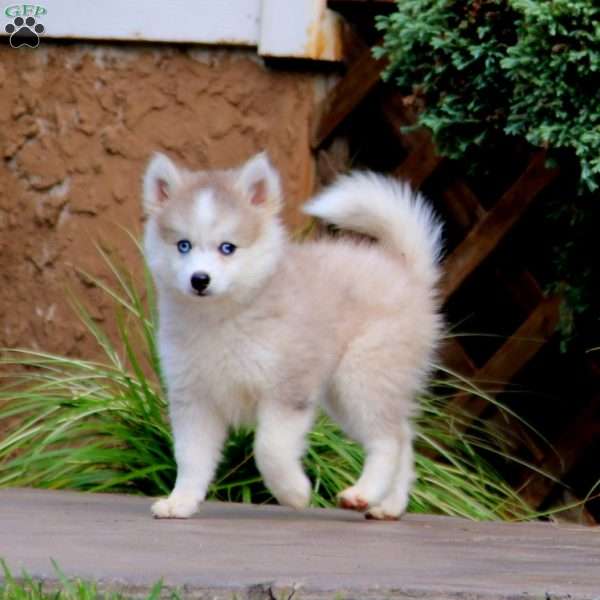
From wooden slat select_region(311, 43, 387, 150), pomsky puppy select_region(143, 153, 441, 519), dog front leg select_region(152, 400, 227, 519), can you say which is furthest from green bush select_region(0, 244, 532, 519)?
wooden slat select_region(311, 43, 387, 150)

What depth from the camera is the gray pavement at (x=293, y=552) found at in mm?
2541

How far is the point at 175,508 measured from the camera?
3.66 m

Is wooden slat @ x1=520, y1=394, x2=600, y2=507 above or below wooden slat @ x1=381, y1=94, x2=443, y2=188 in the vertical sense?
below

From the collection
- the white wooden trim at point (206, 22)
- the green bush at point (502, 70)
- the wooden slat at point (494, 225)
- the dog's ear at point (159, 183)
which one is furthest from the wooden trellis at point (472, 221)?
the dog's ear at point (159, 183)

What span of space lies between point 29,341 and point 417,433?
1.87m

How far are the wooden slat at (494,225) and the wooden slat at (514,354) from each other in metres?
0.29

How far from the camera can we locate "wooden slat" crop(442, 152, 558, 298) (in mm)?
5162

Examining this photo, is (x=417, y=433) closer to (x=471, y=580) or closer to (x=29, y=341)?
(x=29, y=341)

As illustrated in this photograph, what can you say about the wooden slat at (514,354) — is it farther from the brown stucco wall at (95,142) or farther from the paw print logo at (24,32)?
the paw print logo at (24,32)

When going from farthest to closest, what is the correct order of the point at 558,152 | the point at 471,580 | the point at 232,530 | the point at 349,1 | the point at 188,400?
1. the point at 349,1
2. the point at 558,152
3. the point at 188,400
4. the point at 232,530
5. the point at 471,580

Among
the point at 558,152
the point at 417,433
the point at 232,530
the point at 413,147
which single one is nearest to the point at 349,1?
the point at 413,147

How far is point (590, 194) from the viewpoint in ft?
15.2
